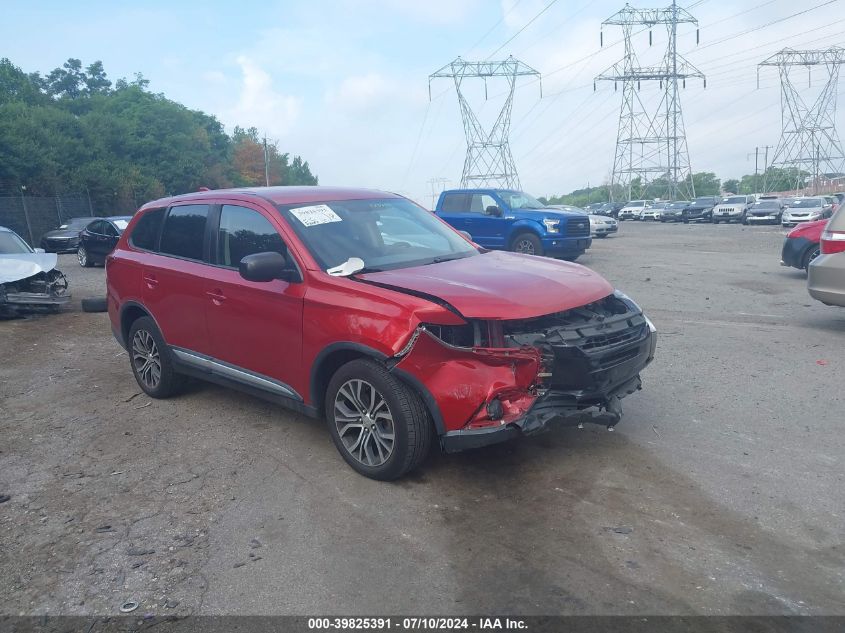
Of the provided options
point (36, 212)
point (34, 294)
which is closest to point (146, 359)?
point (34, 294)

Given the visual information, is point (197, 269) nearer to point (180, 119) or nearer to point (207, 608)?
point (207, 608)

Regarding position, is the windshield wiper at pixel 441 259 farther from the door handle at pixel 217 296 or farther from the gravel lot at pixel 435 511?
the door handle at pixel 217 296

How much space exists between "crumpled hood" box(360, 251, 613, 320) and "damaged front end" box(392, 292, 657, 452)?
100 millimetres

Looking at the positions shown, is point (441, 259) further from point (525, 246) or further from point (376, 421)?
point (525, 246)

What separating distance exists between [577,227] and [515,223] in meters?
1.51

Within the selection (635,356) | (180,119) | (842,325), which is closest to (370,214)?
(635,356)

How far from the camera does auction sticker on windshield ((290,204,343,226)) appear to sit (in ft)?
16.4

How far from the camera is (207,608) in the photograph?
3.15 m

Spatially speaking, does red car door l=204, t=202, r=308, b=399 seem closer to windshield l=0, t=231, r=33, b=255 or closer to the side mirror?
the side mirror

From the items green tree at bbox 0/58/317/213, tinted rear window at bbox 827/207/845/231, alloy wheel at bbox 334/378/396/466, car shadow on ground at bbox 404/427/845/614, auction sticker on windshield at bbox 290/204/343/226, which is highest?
green tree at bbox 0/58/317/213

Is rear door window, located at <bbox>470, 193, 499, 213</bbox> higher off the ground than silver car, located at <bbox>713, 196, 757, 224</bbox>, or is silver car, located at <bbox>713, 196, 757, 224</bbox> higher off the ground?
rear door window, located at <bbox>470, 193, 499, 213</bbox>

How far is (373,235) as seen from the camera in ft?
17.0

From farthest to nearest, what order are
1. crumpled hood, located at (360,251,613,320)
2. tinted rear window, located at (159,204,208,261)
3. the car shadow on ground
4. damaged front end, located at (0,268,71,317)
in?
damaged front end, located at (0,268,71,317) → tinted rear window, located at (159,204,208,261) → crumpled hood, located at (360,251,613,320) → the car shadow on ground

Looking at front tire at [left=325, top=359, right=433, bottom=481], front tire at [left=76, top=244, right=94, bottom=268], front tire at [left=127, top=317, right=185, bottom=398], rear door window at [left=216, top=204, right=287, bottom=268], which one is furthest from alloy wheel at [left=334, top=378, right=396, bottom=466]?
front tire at [left=76, top=244, right=94, bottom=268]
